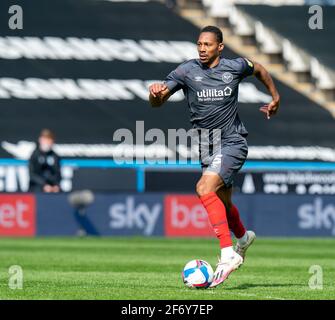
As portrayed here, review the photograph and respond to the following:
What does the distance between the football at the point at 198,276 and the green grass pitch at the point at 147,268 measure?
0.12 metres

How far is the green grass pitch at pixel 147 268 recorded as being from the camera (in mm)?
9750

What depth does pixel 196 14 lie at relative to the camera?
33344 millimetres

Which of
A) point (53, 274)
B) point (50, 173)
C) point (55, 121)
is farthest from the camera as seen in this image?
point (55, 121)

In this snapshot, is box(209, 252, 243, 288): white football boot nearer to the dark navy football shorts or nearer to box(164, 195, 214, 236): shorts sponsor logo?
the dark navy football shorts

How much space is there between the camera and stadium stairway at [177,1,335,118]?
108ft

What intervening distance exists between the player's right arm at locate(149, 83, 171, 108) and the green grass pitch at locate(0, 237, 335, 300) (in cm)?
180

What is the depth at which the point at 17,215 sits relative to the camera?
2288cm

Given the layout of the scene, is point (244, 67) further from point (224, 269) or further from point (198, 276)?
point (198, 276)

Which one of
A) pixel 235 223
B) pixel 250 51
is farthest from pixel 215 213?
pixel 250 51

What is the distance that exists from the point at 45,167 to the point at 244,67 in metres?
13.1

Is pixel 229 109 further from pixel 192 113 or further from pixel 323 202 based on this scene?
pixel 323 202

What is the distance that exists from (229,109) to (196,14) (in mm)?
22665

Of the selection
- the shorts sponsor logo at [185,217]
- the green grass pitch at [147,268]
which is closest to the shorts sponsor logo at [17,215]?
the green grass pitch at [147,268]
